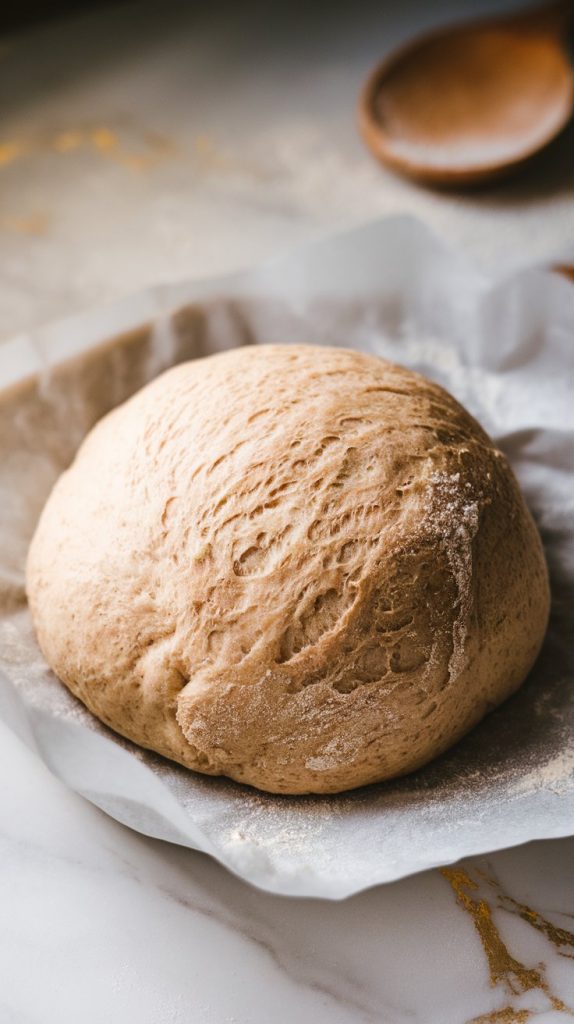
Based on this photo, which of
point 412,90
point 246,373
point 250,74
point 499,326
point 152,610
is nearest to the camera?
point 152,610

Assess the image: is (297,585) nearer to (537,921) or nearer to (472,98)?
(537,921)

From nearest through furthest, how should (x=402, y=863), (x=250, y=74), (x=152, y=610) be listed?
(x=402, y=863) → (x=152, y=610) → (x=250, y=74)

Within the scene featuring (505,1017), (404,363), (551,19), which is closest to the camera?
(505,1017)

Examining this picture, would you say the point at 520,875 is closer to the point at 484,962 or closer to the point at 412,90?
the point at 484,962

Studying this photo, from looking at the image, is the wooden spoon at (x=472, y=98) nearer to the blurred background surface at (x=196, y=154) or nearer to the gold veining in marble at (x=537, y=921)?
the blurred background surface at (x=196, y=154)

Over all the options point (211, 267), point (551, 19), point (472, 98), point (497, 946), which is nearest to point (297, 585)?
point (497, 946)

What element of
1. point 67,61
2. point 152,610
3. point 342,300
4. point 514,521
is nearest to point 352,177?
point 342,300

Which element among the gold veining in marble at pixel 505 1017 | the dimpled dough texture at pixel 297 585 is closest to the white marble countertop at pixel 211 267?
the gold veining in marble at pixel 505 1017
